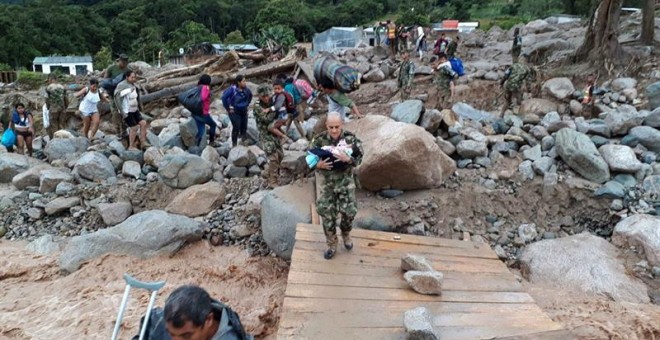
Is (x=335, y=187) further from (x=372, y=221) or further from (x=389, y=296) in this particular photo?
(x=372, y=221)

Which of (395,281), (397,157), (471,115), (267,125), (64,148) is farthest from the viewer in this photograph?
(471,115)

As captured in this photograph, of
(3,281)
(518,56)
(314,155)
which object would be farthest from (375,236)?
(518,56)

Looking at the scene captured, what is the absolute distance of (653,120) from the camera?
8148 mm

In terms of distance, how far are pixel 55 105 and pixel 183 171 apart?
204 inches

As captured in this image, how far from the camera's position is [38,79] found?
27812 millimetres

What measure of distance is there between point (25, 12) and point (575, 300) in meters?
60.5

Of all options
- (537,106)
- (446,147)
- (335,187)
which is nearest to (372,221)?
(335,187)

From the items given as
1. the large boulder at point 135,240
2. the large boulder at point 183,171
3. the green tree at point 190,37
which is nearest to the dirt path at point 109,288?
the large boulder at point 135,240

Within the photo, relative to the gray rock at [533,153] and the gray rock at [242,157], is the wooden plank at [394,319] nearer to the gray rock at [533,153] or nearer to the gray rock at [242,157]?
the gray rock at [533,153]

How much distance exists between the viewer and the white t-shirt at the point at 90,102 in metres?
9.76

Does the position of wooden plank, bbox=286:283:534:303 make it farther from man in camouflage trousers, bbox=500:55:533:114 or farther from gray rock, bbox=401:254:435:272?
man in camouflage trousers, bbox=500:55:533:114

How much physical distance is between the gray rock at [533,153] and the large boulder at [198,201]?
17.2ft

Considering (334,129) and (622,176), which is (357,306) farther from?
(622,176)

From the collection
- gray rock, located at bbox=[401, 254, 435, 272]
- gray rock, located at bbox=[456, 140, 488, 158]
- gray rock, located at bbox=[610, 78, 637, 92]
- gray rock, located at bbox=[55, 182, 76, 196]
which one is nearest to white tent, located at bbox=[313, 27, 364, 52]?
gray rock, located at bbox=[610, 78, 637, 92]
